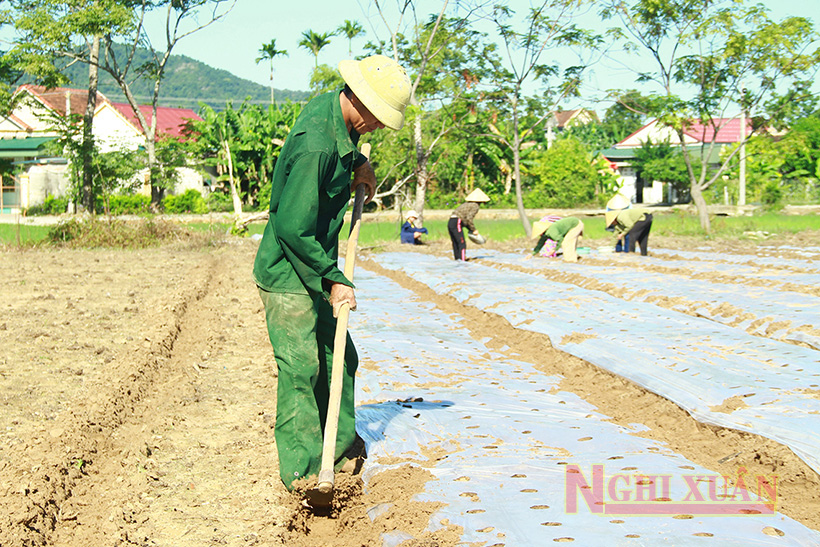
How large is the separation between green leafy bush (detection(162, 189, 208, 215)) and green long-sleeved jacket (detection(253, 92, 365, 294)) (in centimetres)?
2493

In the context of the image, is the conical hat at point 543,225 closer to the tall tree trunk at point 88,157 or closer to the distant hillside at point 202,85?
the tall tree trunk at point 88,157

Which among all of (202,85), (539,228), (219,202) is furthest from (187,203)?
(202,85)

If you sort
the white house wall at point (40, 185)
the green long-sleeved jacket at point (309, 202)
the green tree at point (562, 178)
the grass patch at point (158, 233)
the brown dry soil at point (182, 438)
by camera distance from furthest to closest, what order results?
the green tree at point (562, 178) → the white house wall at point (40, 185) → the grass patch at point (158, 233) → the brown dry soil at point (182, 438) → the green long-sleeved jacket at point (309, 202)

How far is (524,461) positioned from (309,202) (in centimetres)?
127

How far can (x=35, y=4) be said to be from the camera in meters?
18.3

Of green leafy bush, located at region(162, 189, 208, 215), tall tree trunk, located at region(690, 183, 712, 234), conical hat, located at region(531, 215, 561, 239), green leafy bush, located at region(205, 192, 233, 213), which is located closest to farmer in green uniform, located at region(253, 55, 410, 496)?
conical hat, located at region(531, 215, 561, 239)

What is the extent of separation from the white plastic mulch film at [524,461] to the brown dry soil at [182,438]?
6.6 inches

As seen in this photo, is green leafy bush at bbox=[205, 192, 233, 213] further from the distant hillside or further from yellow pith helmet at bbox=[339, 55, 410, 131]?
the distant hillside

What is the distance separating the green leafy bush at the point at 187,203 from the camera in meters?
27.0

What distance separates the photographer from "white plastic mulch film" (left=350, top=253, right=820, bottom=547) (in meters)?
2.29

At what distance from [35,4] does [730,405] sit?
19.3m

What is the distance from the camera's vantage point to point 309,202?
256cm

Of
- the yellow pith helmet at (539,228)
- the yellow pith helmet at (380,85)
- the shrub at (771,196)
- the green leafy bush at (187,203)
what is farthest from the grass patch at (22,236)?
the shrub at (771,196)

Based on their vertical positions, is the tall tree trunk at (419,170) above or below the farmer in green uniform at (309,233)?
above
